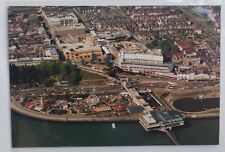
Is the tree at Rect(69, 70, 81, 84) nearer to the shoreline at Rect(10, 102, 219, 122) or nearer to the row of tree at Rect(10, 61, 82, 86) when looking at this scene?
the row of tree at Rect(10, 61, 82, 86)

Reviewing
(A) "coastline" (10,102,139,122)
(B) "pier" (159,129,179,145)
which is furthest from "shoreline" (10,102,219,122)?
(B) "pier" (159,129,179,145)

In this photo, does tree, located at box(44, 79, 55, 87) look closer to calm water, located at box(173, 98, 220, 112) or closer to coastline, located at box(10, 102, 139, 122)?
coastline, located at box(10, 102, 139, 122)

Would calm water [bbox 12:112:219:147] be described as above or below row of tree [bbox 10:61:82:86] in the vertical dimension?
below

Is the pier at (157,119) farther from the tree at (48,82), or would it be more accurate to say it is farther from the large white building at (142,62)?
the tree at (48,82)

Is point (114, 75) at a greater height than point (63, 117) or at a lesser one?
greater

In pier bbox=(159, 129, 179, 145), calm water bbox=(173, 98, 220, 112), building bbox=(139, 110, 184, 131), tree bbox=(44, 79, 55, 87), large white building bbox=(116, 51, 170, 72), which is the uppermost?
large white building bbox=(116, 51, 170, 72)

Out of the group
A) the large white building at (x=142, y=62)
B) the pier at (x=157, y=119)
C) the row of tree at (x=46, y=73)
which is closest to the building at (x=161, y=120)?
the pier at (x=157, y=119)

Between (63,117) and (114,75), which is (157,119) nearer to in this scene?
(114,75)

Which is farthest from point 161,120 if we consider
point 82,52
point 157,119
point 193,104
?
point 82,52
